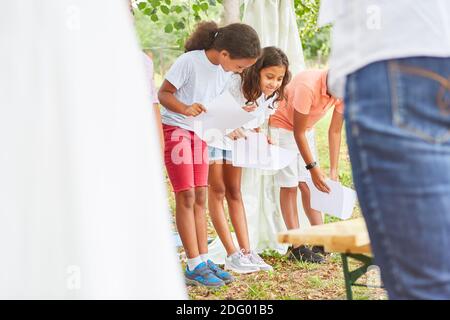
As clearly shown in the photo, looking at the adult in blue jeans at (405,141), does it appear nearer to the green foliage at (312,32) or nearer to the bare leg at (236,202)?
the green foliage at (312,32)

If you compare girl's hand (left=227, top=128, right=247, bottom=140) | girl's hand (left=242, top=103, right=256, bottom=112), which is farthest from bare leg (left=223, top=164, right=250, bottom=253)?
girl's hand (left=242, top=103, right=256, bottom=112)

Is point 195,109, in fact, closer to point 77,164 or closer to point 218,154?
point 218,154

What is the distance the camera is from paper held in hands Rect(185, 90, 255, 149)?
3.44 metres

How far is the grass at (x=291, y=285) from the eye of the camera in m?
3.57

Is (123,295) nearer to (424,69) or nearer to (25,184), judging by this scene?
(25,184)

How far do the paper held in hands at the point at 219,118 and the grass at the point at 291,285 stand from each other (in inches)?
29.8

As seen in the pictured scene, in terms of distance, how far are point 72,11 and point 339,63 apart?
0.39m

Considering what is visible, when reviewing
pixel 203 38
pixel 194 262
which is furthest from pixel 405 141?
pixel 203 38

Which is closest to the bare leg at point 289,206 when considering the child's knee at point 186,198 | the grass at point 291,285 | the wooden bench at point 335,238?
the grass at point 291,285

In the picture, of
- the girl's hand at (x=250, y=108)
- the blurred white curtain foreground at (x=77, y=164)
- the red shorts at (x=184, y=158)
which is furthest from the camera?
the girl's hand at (x=250, y=108)

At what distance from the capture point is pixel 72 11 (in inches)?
42.2

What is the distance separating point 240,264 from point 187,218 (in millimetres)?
541

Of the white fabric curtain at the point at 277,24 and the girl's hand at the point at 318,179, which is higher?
the white fabric curtain at the point at 277,24

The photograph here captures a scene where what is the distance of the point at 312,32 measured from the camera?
764 cm
